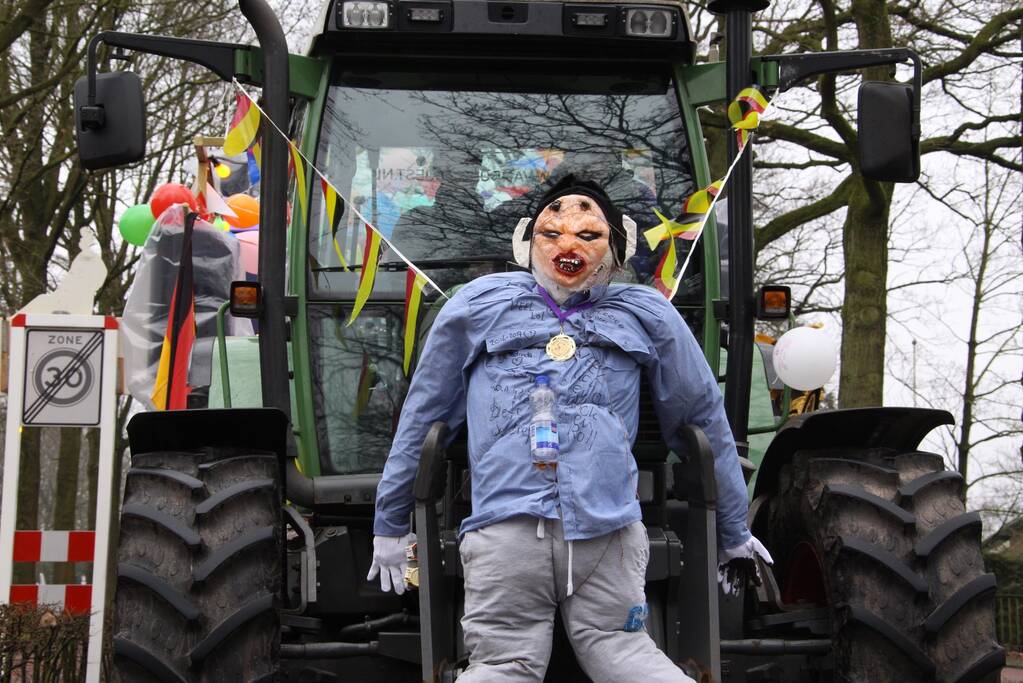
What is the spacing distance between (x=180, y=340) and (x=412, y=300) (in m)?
3.01

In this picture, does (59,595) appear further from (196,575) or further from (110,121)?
(196,575)

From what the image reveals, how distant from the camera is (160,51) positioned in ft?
16.2

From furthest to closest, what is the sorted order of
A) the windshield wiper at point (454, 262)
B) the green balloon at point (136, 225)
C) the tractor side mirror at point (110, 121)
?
the green balloon at point (136, 225) < the windshield wiper at point (454, 262) < the tractor side mirror at point (110, 121)

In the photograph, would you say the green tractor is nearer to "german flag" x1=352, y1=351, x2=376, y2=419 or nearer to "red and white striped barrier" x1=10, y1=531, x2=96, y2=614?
"german flag" x1=352, y1=351, x2=376, y2=419

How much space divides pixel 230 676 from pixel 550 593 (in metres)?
0.98

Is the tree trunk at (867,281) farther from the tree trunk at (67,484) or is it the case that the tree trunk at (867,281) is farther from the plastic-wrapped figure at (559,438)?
the tree trunk at (67,484)

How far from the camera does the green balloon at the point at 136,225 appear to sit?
11.6 meters

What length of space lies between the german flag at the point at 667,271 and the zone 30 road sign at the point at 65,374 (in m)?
3.69

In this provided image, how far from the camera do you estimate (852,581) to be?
4156 mm

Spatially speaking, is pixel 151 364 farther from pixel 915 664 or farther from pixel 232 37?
pixel 232 37

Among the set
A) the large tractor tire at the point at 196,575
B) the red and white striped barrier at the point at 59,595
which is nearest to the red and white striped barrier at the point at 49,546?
the red and white striped barrier at the point at 59,595

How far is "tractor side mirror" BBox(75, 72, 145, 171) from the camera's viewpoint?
187 inches

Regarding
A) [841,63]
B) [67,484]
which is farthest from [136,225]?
[841,63]

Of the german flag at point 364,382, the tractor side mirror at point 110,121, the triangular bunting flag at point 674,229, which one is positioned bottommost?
the german flag at point 364,382
